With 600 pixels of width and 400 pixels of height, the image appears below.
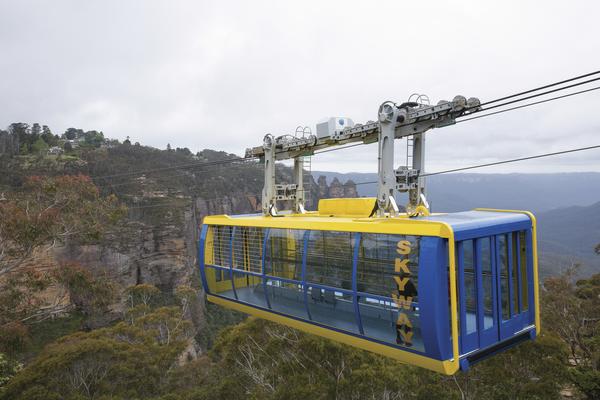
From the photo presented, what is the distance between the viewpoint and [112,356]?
15328mm

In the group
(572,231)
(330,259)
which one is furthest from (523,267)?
(572,231)

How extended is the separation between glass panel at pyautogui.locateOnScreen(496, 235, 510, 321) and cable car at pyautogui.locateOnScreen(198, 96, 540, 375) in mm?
14

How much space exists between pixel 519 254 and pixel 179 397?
12445 millimetres

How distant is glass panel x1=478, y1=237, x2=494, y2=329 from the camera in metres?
5.28

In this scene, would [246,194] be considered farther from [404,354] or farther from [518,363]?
[404,354]

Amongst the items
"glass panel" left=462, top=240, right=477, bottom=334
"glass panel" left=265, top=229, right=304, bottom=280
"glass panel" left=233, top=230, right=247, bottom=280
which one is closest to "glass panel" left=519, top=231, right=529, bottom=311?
"glass panel" left=462, top=240, right=477, bottom=334

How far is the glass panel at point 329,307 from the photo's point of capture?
636 cm

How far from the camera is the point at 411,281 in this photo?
5.02 meters

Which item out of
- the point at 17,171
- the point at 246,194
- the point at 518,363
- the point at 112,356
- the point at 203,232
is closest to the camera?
the point at 203,232

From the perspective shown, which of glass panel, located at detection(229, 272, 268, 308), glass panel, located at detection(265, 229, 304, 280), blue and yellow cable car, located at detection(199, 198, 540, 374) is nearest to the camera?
blue and yellow cable car, located at detection(199, 198, 540, 374)

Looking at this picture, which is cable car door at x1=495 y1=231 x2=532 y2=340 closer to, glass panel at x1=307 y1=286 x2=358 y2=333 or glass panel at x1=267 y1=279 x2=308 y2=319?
glass panel at x1=307 y1=286 x2=358 y2=333

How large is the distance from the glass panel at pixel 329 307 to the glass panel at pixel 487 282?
178 cm

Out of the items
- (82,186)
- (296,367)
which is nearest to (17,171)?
(82,186)

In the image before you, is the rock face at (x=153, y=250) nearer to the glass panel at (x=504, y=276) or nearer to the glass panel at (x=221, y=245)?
the glass panel at (x=221, y=245)
